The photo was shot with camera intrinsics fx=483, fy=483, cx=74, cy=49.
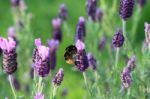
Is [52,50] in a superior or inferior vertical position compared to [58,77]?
superior

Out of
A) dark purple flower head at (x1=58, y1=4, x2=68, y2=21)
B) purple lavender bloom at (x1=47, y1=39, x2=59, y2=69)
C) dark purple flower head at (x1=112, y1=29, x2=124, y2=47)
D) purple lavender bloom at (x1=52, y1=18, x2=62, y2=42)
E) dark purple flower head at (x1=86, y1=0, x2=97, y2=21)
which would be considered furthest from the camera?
dark purple flower head at (x1=58, y1=4, x2=68, y2=21)

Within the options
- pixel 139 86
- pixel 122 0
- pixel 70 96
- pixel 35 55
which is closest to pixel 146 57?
Answer: pixel 139 86

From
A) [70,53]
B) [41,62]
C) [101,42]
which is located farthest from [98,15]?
[41,62]

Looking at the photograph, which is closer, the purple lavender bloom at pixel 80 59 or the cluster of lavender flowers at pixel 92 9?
the purple lavender bloom at pixel 80 59

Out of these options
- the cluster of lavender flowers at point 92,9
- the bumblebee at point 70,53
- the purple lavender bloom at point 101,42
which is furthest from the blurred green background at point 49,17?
the bumblebee at point 70,53

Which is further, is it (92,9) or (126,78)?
(92,9)

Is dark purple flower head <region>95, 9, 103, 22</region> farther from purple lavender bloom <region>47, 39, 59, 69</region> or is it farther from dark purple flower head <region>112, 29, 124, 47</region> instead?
dark purple flower head <region>112, 29, 124, 47</region>

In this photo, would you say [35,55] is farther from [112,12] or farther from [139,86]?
[112,12]

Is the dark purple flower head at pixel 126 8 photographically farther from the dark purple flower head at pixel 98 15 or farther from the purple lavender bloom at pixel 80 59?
the dark purple flower head at pixel 98 15

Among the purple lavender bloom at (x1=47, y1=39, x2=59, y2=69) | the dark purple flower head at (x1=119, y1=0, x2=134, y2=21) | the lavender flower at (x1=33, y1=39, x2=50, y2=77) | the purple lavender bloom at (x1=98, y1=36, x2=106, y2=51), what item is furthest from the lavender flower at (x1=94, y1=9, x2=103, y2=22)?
the lavender flower at (x1=33, y1=39, x2=50, y2=77)

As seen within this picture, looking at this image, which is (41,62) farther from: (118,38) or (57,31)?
(57,31)

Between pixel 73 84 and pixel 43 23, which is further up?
pixel 43 23
